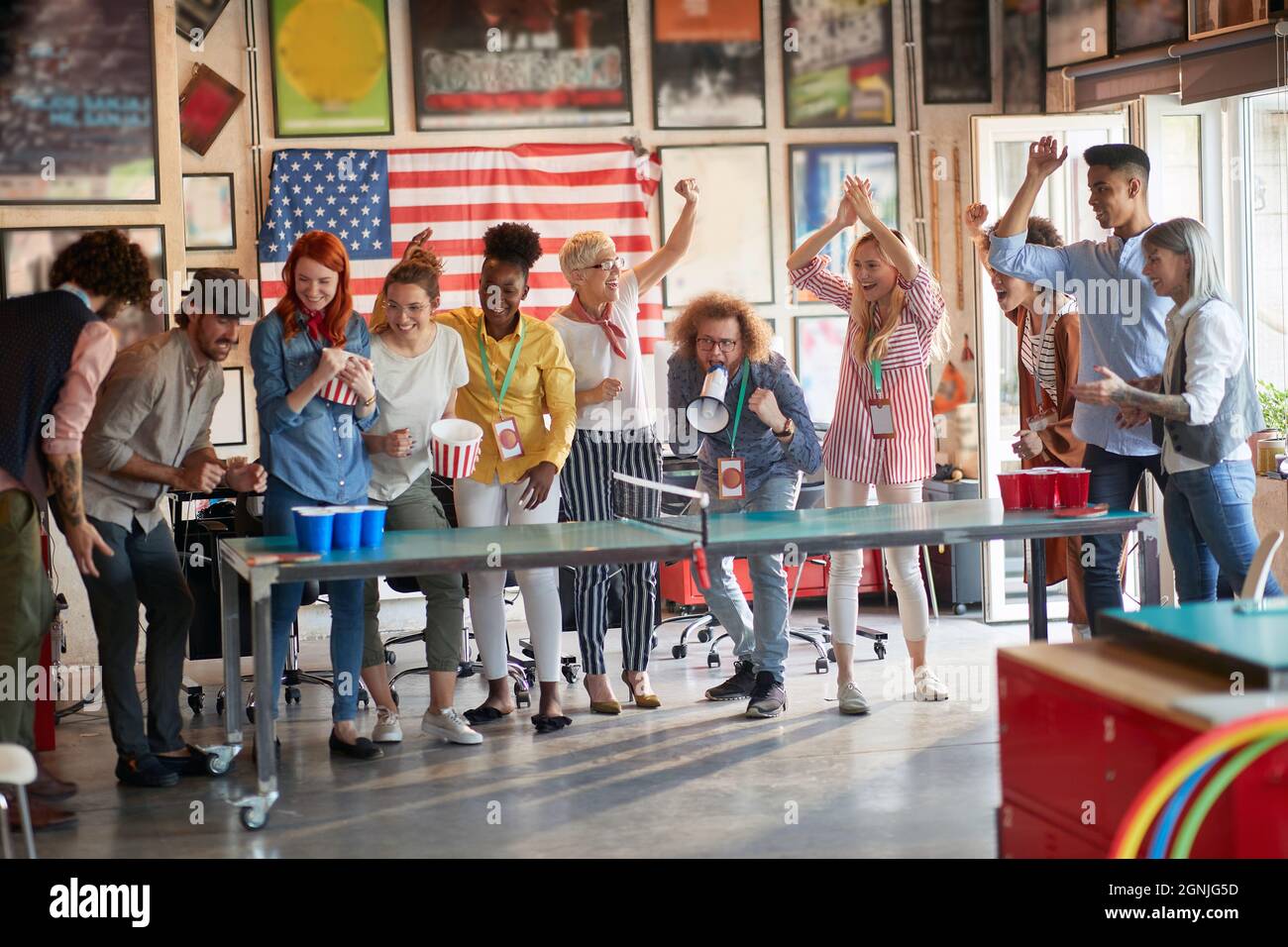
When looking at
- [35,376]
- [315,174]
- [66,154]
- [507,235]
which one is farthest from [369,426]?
[315,174]

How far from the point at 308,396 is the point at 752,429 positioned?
1.65 metres

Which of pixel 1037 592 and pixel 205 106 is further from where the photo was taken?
pixel 205 106

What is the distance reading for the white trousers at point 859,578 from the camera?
544cm

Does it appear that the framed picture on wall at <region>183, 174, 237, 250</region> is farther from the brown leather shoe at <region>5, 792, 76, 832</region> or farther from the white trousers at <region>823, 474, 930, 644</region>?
the brown leather shoe at <region>5, 792, 76, 832</region>

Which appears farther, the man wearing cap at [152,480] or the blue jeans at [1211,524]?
the blue jeans at [1211,524]

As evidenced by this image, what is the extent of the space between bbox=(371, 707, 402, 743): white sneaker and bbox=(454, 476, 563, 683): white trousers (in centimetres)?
43

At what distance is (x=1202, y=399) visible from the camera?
4559 mm

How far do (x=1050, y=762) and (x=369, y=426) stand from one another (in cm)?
279

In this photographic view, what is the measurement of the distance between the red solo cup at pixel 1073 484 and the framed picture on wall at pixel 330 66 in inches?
185

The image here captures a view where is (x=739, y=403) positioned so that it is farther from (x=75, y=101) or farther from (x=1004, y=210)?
(x=75, y=101)

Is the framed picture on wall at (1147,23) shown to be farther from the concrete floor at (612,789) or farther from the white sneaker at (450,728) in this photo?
the white sneaker at (450,728)

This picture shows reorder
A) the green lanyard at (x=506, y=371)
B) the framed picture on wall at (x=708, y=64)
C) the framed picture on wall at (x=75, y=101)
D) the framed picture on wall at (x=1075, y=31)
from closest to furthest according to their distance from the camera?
the green lanyard at (x=506, y=371) < the framed picture on wall at (x=75, y=101) < the framed picture on wall at (x=1075, y=31) < the framed picture on wall at (x=708, y=64)

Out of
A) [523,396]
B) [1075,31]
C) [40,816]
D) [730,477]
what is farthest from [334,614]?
[1075,31]

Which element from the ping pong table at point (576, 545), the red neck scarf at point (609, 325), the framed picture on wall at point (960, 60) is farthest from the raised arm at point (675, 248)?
the framed picture on wall at point (960, 60)
